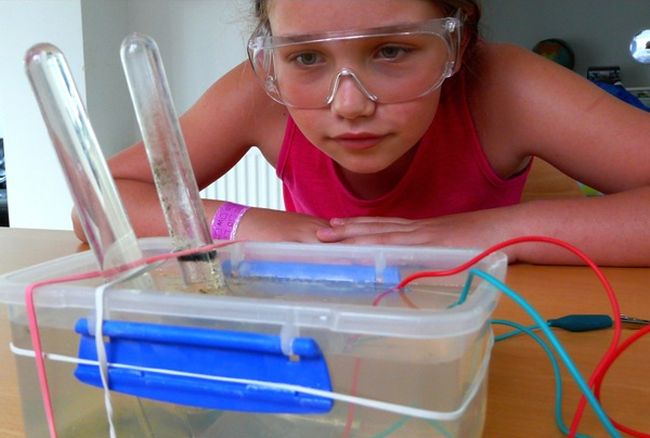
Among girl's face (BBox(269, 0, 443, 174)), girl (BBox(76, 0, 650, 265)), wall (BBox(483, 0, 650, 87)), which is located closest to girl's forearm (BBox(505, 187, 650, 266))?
girl (BBox(76, 0, 650, 265))

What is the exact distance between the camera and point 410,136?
2.22 ft

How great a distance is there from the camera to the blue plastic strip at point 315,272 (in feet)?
1.19

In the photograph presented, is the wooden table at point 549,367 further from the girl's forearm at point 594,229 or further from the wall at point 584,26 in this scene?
the wall at point 584,26

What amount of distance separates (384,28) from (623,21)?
1.76m

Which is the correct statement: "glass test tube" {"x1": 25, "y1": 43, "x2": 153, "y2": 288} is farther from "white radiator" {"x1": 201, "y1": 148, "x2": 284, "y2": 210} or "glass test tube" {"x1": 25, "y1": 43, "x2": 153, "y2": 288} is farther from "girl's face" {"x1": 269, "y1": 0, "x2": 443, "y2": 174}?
"white radiator" {"x1": 201, "y1": 148, "x2": 284, "y2": 210}

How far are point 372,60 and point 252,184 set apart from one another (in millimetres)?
1611

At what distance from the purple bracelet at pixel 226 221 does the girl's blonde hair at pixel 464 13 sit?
0.23m

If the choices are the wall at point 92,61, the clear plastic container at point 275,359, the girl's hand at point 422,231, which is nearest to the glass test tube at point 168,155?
the clear plastic container at point 275,359

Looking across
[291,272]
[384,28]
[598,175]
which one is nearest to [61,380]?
[291,272]

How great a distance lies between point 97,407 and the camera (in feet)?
0.99

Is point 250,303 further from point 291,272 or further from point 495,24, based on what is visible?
point 495,24

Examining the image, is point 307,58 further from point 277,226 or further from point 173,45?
point 173,45

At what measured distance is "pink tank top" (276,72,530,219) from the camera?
873 mm

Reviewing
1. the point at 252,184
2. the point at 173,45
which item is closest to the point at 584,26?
the point at 252,184
